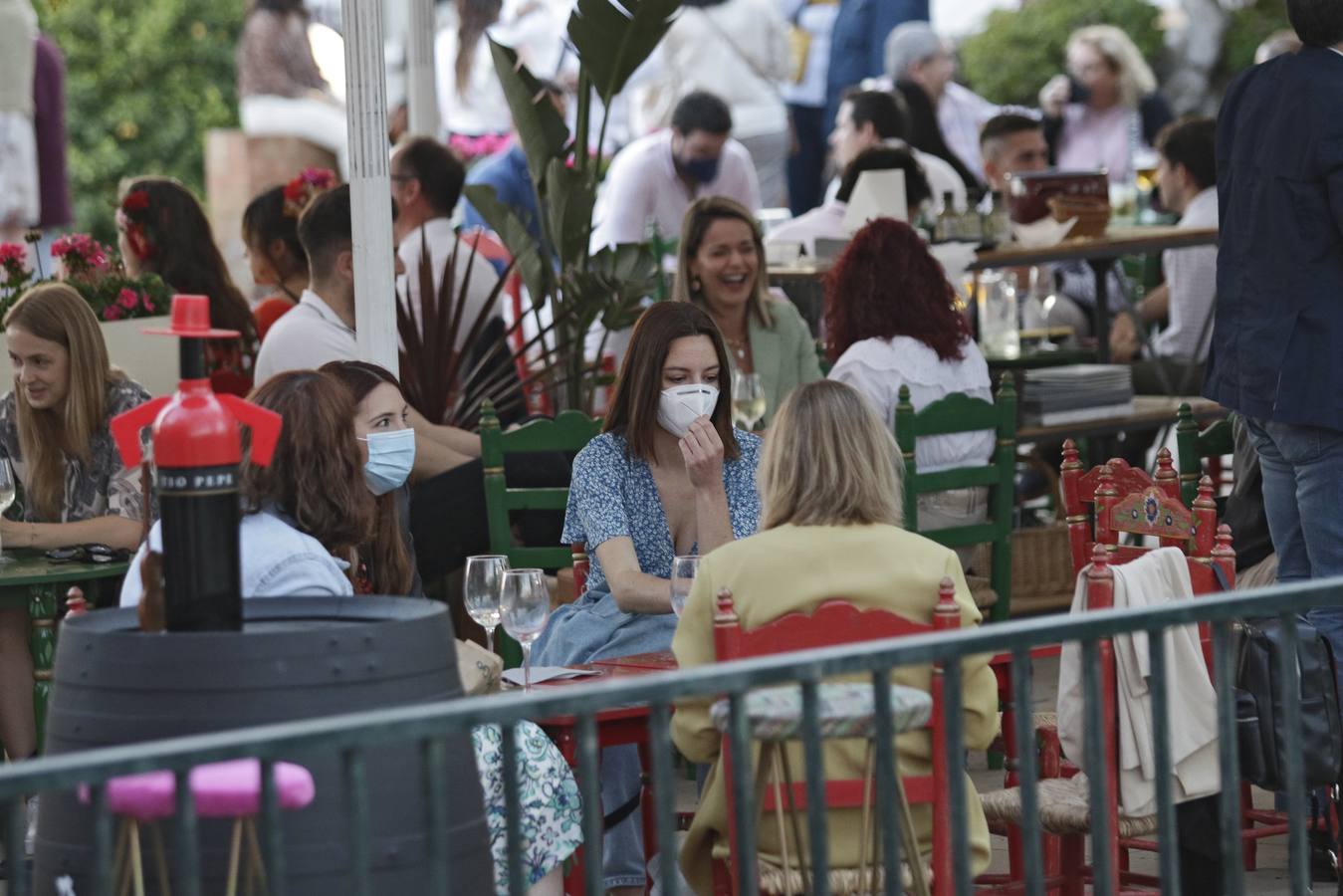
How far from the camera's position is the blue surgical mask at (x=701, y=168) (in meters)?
9.57

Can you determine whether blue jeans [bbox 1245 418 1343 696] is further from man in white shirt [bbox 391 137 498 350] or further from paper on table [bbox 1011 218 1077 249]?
man in white shirt [bbox 391 137 498 350]

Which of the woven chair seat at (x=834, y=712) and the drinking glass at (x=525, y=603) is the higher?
the drinking glass at (x=525, y=603)

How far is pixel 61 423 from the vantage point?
5.54 meters

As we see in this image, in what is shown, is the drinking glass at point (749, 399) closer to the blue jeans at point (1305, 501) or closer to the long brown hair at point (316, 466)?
the blue jeans at point (1305, 501)

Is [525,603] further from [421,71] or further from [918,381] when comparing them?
[421,71]

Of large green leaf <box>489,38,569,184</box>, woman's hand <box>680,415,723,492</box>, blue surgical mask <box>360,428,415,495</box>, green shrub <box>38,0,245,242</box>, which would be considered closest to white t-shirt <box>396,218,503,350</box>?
large green leaf <box>489,38,569,184</box>

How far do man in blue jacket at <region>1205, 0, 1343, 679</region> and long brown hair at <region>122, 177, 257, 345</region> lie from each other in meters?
3.45

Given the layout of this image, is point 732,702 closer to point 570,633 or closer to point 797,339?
point 570,633

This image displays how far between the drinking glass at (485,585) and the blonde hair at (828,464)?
56 cm

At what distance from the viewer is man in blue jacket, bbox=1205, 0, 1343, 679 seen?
15.8ft

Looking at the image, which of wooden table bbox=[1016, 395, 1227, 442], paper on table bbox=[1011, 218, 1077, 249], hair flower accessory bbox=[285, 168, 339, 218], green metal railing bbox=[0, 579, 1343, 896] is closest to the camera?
green metal railing bbox=[0, 579, 1343, 896]

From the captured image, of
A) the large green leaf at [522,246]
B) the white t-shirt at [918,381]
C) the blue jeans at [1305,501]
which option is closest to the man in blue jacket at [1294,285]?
the blue jeans at [1305,501]

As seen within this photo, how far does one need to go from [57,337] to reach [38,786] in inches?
132

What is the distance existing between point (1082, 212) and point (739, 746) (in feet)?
19.0
